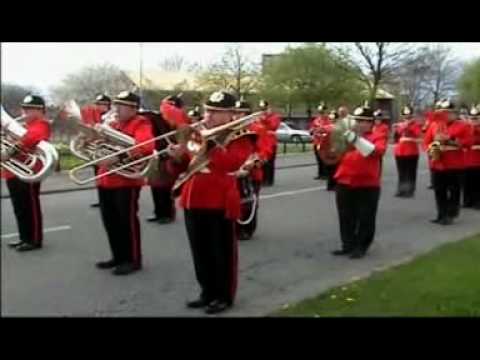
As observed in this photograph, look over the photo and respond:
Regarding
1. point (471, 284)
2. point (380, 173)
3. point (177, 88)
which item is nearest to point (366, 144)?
point (380, 173)

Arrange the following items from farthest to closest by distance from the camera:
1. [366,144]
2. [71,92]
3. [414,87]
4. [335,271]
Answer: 1. [366,144]
2. [335,271]
3. [414,87]
4. [71,92]

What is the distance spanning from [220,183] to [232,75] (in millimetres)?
731

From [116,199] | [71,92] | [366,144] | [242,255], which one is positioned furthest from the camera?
[366,144]

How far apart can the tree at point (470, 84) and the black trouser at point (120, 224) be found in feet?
5.00

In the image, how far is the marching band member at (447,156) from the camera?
3.84 meters

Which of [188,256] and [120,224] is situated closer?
[120,224]

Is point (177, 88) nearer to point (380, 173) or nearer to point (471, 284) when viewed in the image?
point (471, 284)

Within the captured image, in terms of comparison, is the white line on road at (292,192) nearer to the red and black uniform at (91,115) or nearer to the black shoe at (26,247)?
the red and black uniform at (91,115)

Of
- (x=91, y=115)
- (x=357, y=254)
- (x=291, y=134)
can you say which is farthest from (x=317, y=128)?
(x=91, y=115)

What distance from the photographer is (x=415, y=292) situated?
3111 millimetres

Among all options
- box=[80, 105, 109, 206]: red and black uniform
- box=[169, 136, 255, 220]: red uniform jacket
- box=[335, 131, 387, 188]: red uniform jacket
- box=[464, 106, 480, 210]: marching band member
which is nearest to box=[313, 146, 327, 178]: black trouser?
box=[335, 131, 387, 188]: red uniform jacket

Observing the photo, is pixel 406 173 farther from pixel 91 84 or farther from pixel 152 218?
pixel 91 84
